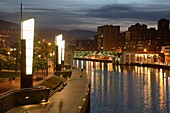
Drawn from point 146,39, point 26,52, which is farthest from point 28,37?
point 146,39

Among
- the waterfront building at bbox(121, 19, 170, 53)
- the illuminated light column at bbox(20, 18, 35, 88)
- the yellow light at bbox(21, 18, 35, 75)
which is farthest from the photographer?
the waterfront building at bbox(121, 19, 170, 53)

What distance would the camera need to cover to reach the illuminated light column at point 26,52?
61.3ft

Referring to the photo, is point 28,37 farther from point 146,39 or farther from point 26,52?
point 146,39

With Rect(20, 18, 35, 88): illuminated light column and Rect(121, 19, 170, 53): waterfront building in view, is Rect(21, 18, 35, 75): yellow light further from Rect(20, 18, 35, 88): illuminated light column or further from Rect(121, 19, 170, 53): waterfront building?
Rect(121, 19, 170, 53): waterfront building

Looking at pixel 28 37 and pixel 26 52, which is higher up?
pixel 28 37

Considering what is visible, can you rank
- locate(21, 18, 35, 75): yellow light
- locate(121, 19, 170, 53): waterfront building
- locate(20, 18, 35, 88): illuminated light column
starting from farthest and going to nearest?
locate(121, 19, 170, 53): waterfront building, locate(21, 18, 35, 75): yellow light, locate(20, 18, 35, 88): illuminated light column

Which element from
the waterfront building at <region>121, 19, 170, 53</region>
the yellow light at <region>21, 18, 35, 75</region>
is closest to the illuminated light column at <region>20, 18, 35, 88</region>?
the yellow light at <region>21, 18, 35, 75</region>

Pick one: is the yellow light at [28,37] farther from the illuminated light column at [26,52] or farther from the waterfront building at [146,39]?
the waterfront building at [146,39]

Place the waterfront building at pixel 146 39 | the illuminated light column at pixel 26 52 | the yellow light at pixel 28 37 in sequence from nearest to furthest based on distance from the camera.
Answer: the illuminated light column at pixel 26 52 < the yellow light at pixel 28 37 < the waterfront building at pixel 146 39

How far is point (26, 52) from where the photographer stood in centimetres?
1898

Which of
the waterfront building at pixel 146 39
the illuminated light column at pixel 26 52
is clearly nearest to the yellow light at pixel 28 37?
the illuminated light column at pixel 26 52

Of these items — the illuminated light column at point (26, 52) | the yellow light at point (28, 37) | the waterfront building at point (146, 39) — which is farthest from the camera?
the waterfront building at point (146, 39)

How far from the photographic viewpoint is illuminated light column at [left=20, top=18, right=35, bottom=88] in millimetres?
18670

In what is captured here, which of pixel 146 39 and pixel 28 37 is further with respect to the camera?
pixel 146 39
